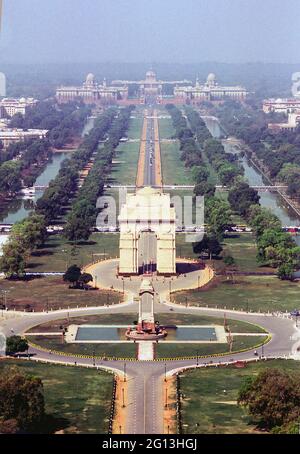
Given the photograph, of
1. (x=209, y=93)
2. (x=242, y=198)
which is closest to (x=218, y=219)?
(x=242, y=198)

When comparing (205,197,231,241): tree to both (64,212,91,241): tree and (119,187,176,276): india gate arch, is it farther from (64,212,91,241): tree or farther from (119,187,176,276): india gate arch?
(119,187,176,276): india gate arch

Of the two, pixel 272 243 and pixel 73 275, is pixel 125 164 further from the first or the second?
pixel 73 275

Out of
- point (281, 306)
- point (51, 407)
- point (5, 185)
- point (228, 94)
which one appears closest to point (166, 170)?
point (5, 185)

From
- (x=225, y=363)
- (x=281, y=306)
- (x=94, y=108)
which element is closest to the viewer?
(x=225, y=363)

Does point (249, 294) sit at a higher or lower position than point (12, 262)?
lower
